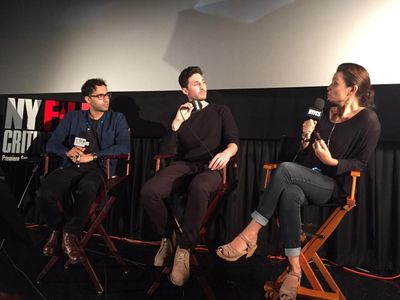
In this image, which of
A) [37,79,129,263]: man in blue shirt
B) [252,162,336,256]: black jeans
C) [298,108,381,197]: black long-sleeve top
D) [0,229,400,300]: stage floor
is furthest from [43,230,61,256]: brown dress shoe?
[298,108,381,197]: black long-sleeve top

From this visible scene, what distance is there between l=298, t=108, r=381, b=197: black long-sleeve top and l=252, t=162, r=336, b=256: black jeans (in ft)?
0.29

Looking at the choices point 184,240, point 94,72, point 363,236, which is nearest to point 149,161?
point 94,72

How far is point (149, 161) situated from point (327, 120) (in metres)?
1.74

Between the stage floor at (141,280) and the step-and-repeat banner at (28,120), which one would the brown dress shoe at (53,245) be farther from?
the step-and-repeat banner at (28,120)

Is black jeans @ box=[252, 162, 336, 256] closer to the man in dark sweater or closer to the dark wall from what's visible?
the man in dark sweater

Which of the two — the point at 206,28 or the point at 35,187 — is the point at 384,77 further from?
the point at 35,187

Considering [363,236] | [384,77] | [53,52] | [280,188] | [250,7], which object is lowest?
[363,236]

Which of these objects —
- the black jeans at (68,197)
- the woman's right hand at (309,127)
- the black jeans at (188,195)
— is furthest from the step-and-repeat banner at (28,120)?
the woman's right hand at (309,127)

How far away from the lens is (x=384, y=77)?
2.81 m

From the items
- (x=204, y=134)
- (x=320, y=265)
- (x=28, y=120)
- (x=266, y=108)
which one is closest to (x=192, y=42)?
(x=266, y=108)

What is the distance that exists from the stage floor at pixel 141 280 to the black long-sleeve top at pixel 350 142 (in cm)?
78

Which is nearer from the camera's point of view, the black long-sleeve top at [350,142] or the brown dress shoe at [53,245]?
the black long-sleeve top at [350,142]

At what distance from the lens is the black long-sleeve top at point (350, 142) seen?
200 centimetres

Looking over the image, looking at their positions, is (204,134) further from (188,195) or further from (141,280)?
(141,280)
